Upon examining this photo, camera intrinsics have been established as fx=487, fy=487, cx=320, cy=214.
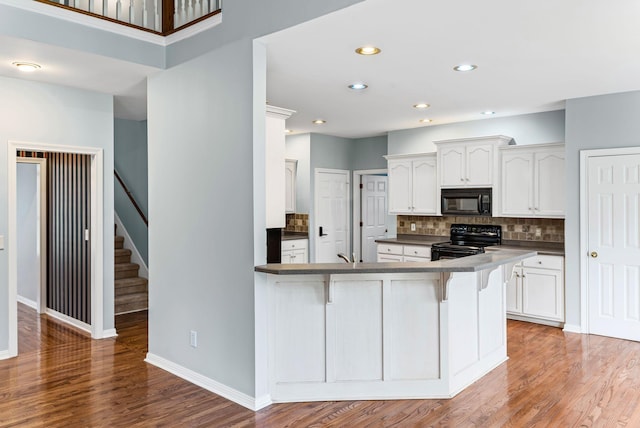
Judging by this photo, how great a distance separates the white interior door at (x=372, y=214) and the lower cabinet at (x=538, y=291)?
2978 millimetres

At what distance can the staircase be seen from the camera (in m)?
6.17

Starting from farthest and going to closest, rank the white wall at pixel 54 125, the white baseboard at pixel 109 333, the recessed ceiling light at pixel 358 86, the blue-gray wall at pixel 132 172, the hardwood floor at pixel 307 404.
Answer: the blue-gray wall at pixel 132 172, the white baseboard at pixel 109 333, the recessed ceiling light at pixel 358 86, the white wall at pixel 54 125, the hardwood floor at pixel 307 404

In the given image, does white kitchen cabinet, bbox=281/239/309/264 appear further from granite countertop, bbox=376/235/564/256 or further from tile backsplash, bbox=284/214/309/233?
granite countertop, bbox=376/235/564/256

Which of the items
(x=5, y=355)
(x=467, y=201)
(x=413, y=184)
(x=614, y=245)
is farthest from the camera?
(x=413, y=184)

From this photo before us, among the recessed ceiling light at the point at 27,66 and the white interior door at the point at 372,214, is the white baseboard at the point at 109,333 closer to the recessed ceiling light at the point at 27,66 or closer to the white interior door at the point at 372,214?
the recessed ceiling light at the point at 27,66

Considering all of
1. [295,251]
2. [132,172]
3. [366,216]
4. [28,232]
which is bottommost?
[295,251]

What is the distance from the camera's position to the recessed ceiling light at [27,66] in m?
3.87

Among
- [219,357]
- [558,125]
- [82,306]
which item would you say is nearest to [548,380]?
[219,357]

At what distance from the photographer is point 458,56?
12.2ft

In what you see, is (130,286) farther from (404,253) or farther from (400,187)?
(400,187)

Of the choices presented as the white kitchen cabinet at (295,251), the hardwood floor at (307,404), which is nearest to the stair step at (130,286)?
the hardwood floor at (307,404)

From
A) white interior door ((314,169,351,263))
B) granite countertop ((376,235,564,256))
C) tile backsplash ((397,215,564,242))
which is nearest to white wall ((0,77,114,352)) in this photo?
white interior door ((314,169,351,263))

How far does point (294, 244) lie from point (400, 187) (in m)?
1.83

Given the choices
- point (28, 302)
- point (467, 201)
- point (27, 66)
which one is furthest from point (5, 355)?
point (467, 201)
